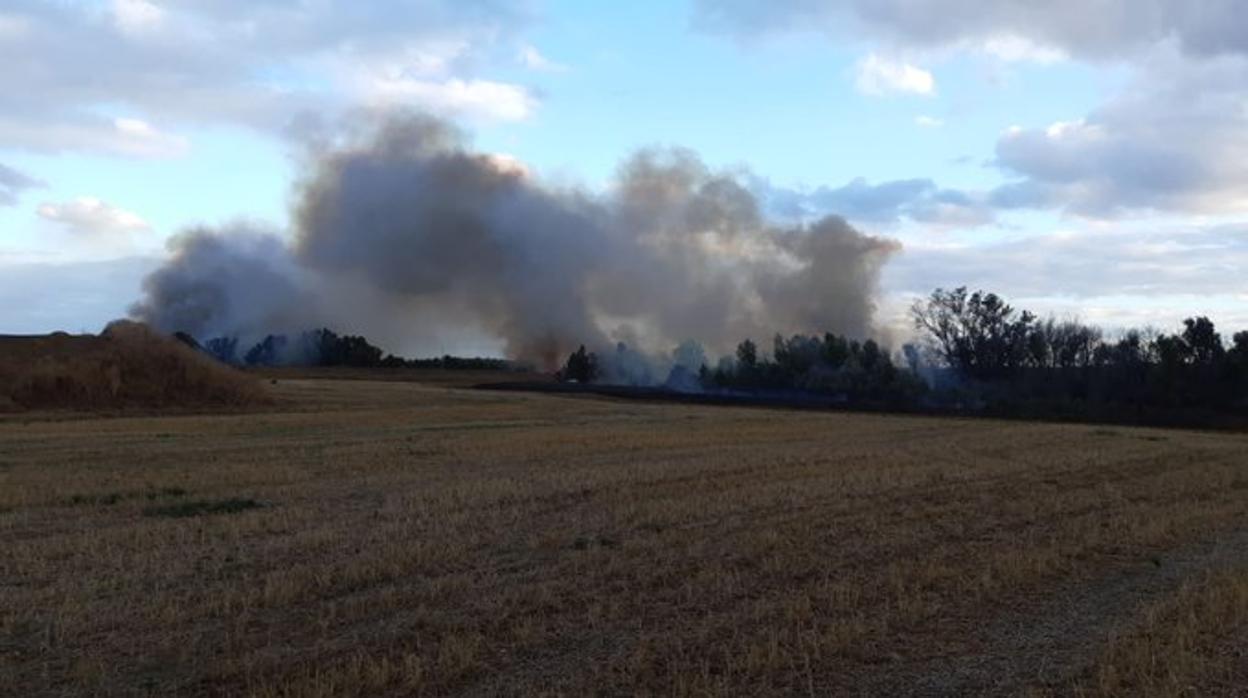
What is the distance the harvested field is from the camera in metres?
8.36

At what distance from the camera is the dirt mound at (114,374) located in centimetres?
4950

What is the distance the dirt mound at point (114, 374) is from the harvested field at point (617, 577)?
26.8 meters

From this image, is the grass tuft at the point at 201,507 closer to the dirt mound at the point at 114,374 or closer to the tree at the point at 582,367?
the dirt mound at the point at 114,374

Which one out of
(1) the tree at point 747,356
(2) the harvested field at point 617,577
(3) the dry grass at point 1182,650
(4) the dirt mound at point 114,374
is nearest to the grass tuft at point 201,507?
(2) the harvested field at point 617,577

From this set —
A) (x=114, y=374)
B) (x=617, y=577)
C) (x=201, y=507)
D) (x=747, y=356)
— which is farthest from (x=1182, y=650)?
(x=747, y=356)

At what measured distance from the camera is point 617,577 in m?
11.7

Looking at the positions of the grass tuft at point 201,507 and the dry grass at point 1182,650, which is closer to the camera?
the dry grass at point 1182,650

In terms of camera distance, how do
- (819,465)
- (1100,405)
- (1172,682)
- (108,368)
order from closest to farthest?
(1172,682)
(819,465)
(108,368)
(1100,405)

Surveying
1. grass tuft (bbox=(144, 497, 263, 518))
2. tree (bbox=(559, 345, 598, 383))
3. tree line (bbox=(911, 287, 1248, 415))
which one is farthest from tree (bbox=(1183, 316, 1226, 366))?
grass tuft (bbox=(144, 497, 263, 518))

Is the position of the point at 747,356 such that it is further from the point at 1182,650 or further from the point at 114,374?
the point at 1182,650

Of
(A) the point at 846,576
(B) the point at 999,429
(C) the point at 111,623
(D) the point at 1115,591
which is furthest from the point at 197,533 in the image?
(B) the point at 999,429

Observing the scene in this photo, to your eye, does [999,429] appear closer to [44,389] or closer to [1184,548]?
[1184,548]

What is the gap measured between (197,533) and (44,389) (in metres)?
40.0

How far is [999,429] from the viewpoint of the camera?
42.2 metres
